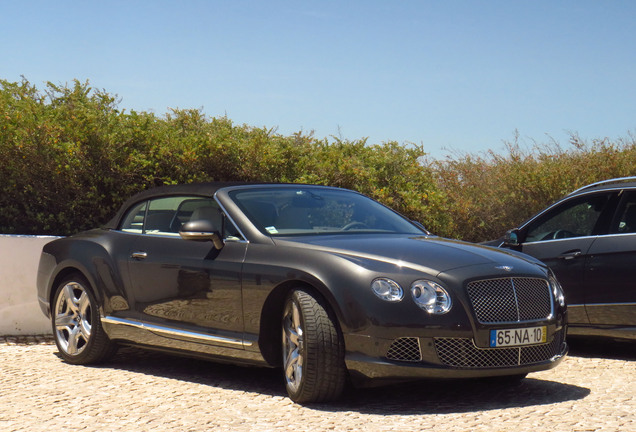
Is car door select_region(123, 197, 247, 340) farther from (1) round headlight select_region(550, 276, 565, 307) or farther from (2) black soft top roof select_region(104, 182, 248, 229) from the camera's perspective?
(1) round headlight select_region(550, 276, 565, 307)

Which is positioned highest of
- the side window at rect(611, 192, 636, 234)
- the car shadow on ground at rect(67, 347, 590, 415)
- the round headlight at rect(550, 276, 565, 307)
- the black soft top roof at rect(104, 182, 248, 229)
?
the black soft top roof at rect(104, 182, 248, 229)

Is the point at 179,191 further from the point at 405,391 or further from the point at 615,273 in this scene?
the point at 615,273

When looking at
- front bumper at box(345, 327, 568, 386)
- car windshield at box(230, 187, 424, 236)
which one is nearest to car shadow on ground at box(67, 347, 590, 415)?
front bumper at box(345, 327, 568, 386)

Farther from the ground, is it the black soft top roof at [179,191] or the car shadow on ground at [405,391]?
the black soft top roof at [179,191]

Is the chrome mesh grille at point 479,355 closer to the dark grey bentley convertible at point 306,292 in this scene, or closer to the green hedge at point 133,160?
the dark grey bentley convertible at point 306,292

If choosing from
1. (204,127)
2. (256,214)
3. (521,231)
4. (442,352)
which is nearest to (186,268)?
(256,214)

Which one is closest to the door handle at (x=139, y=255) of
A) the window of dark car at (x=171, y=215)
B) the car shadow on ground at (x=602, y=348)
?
the window of dark car at (x=171, y=215)

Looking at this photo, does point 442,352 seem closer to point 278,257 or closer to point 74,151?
point 278,257

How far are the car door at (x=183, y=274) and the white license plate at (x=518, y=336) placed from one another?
1871 millimetres

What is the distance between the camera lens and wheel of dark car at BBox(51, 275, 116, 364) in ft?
26.9

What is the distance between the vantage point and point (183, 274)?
7242 mm

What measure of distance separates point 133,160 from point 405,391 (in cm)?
638

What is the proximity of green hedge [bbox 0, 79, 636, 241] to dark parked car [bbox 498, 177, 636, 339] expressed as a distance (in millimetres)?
4800

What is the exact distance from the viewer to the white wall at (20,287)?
10227 mm
